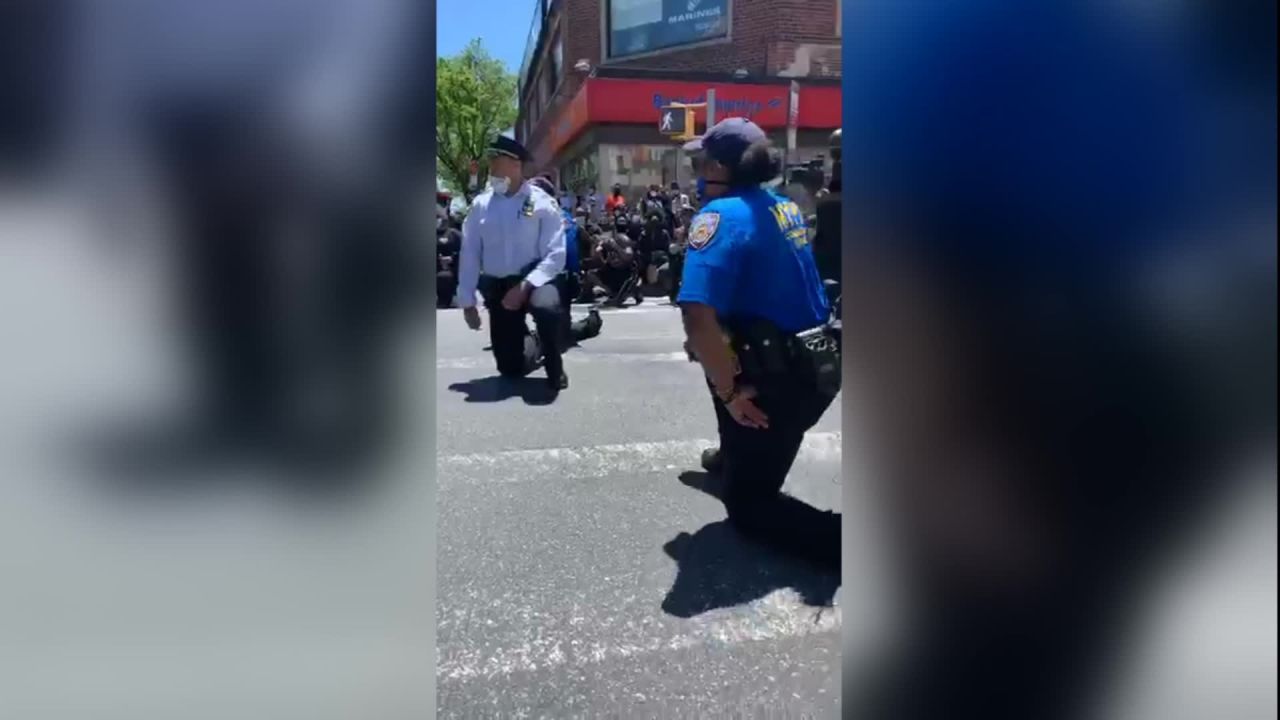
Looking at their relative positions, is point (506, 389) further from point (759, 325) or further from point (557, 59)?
point (557, 59)

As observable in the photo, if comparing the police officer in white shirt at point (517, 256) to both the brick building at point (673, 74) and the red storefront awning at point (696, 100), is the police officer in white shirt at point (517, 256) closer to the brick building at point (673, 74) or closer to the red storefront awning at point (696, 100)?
A: the brick building at point (673, 74)

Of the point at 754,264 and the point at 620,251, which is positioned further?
the point at 620,251

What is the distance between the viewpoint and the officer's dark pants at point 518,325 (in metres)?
5.93

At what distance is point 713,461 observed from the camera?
162 inches

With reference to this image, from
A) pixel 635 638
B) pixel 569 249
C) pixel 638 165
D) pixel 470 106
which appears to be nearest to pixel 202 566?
pixel 635 638

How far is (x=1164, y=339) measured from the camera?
904mm

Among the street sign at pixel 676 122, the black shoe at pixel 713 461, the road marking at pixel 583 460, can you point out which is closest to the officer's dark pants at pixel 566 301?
the road marking at pixel 583 460

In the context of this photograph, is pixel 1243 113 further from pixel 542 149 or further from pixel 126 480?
pixel 542 149

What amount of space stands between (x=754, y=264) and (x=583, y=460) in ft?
6.13

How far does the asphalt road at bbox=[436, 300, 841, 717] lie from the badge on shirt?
105 cm

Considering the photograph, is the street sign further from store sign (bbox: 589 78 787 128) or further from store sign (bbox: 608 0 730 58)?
store sign (bbox: 608 0 730 58)

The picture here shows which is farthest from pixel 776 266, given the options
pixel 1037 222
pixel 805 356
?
pixel 1037 222

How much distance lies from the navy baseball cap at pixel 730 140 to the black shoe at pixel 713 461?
1519 millimetres

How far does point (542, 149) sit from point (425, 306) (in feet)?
129
